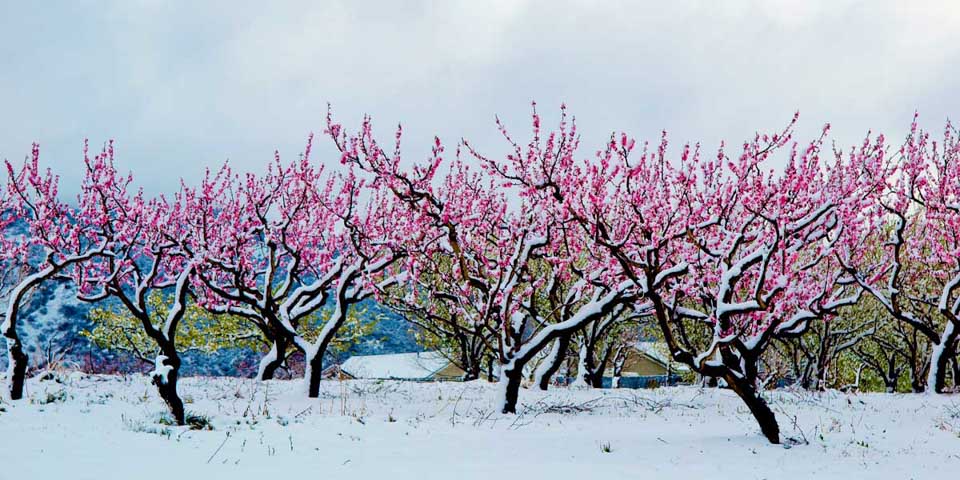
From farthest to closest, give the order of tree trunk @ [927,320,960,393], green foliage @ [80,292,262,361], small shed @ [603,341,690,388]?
small shed @ [603,341,690,388] → green foliage @ [80,292,262,361] → tree trunk @ [927,320,960,393]

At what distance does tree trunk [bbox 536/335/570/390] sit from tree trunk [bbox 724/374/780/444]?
626 centimetres

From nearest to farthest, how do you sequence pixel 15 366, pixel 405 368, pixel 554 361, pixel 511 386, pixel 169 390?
pixel 169 390 < pixel 15 366 < pixel 511 386 < pixel 554 361 < pixel 405 368

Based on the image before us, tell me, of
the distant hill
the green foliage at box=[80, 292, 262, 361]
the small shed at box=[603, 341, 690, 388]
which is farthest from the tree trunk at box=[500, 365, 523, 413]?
the small shed at box=[603, 341, 690, 388]

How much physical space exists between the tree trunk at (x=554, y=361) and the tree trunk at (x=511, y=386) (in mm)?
2623

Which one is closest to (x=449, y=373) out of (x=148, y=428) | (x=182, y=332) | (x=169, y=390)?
(x=182, y=332)

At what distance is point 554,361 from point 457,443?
790 cm

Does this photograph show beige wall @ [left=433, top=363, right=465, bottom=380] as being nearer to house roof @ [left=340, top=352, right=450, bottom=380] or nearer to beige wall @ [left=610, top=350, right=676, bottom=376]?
house roof @ [left=340, top=352, right=450, bottom=380]

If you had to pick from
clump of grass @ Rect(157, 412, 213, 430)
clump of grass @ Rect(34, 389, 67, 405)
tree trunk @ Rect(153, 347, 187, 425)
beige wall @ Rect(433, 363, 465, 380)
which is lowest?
beige wall @ Rect(433, 363, 465, 380)

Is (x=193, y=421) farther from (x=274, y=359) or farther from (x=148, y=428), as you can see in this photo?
(x=274, y=359)

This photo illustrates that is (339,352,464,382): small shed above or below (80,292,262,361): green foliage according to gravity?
below

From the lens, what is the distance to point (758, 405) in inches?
356

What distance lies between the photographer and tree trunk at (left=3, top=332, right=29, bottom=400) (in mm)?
12070

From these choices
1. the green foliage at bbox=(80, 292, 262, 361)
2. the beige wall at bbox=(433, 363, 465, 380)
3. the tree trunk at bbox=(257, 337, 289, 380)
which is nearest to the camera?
the tree trunk at bbox=(257, 337, 289, 380)

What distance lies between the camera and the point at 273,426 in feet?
30.3
